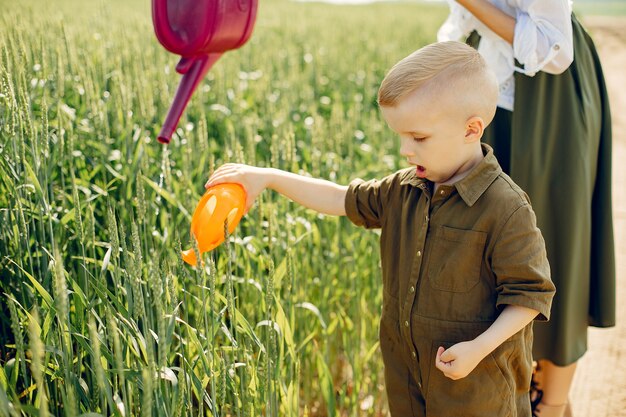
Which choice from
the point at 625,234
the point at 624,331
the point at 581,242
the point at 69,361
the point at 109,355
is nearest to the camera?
the point at 69,361

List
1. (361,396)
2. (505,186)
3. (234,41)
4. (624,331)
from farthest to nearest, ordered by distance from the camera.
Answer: (624,331) < (361,396) < (234,41) < (505,186)

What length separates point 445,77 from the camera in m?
1.29

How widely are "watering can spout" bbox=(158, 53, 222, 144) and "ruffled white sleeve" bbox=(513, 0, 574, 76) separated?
0.76 meters

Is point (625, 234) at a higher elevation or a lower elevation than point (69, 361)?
lower

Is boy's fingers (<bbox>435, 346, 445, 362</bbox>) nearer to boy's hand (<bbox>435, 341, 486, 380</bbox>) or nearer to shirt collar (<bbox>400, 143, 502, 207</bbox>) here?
boy's hand (<bbox>435, 341, 486, 380</bbox>)

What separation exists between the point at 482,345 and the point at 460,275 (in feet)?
0.48

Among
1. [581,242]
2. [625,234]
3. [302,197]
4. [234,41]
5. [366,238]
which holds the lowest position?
[625,234]

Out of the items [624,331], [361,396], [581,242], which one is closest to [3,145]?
[361,396]

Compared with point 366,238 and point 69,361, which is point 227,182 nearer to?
point 69,361

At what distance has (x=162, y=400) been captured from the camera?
115cm

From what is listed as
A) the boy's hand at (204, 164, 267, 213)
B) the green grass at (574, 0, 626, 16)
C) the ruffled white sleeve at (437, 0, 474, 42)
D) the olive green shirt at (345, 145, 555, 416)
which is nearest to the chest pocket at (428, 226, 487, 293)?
the olive green shirt at (345, 145, 555, 416)

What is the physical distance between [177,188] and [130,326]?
83 centimetres

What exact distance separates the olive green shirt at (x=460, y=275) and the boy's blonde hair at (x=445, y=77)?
13cm

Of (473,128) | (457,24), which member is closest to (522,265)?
(473,128)
